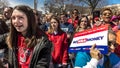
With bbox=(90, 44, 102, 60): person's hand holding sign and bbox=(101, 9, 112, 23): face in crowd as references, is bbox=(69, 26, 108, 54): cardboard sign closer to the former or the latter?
bbox=(90, 44, 102, 60): person's hand holding sign

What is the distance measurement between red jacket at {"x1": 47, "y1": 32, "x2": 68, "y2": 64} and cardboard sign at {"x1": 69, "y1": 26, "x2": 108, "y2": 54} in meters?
3.92

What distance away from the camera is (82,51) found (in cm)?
346

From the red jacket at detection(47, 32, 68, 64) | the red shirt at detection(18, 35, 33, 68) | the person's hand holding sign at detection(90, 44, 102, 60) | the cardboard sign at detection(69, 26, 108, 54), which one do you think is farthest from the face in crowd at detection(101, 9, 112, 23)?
the red shirt at detection(18, 35, 33, 68)

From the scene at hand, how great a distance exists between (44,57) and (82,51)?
506 millimetres

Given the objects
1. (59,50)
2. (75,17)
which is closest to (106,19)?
(59,50)

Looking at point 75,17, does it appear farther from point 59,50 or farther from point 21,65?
point 21,65

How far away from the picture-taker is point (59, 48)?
759 centimetres

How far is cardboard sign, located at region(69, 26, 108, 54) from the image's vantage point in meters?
3.31

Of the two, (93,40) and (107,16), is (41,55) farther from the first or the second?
(107,16)

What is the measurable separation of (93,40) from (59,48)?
423cm

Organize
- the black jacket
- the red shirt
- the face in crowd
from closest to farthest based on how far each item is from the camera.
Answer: the black jacket
the red shirt
the face in crowd

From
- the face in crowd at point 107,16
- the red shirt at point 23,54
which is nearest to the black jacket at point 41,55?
the red shirt at point 23,54

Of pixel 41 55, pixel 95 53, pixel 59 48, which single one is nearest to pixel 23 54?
pixel 41 55

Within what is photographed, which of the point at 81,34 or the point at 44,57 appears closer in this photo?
the point at 44,57
